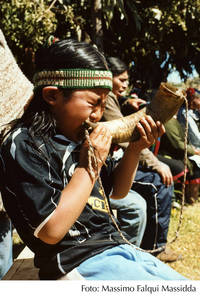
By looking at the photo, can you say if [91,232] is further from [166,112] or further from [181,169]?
[181,169]

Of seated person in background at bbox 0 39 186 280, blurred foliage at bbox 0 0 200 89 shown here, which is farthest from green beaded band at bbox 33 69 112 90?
blurred foliage at bbox 0 0 200 89

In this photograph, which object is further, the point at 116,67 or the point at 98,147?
the point at 116,67

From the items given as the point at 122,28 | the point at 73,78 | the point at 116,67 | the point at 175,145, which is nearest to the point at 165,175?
the point at 116,67

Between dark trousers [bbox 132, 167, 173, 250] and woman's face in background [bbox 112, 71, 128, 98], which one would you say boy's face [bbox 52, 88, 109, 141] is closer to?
dark trousers [bbox 132, 167, 173, 250]

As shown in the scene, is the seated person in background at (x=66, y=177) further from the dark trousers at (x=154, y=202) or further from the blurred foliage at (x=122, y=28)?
the blurred foliage at (x=122, y=28)

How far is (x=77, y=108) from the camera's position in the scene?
1509mm

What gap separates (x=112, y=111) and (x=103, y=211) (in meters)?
1.80

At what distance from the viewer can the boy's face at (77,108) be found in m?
1.51

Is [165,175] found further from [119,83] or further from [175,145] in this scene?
[175,145]

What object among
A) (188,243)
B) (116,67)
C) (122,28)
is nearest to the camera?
(116,67)

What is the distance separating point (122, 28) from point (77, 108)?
20.4 ft

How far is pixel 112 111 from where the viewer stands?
3.27 meters

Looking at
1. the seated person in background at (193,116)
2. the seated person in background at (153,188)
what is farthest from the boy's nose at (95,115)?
the seated person in background at (193,116)
